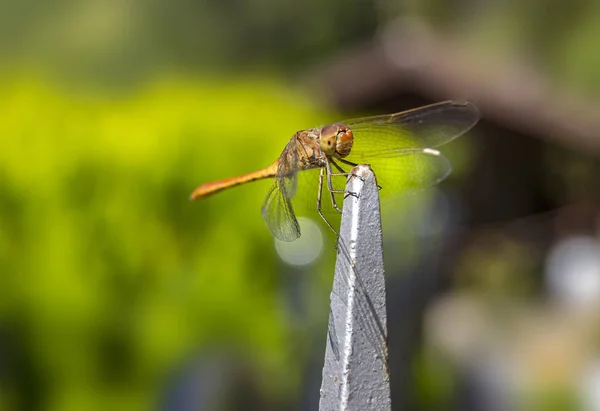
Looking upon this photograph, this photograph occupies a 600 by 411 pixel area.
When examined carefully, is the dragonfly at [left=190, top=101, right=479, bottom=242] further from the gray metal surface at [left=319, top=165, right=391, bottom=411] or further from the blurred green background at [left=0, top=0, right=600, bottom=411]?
the blurred green background at [left=0, top=0, right=600, bottom=411]

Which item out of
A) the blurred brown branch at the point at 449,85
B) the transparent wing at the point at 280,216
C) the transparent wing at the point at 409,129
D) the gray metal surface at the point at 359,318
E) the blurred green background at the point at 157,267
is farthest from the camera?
the blurred brown branch at the point at 449,85

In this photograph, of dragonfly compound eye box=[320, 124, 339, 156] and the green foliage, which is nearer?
dragonfly compound eye box=[320, 124, 339, 156]

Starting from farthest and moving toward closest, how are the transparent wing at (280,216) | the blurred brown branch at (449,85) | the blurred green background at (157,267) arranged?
the blurred brown branch at (449,85), the blurred green background at (157,267), the transparent wing at (280,216)

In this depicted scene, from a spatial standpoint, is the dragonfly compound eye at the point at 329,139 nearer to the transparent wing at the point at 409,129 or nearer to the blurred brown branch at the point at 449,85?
the transparent wing at the point at 409,129

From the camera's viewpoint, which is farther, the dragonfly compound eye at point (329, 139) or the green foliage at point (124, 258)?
the green foliage at point (124, 258)

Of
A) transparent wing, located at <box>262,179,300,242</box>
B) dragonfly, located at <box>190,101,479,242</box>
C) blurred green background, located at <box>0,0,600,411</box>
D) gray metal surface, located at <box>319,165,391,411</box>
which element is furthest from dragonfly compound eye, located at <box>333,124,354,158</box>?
blurred green background, located at <box>0,0,600,411</box>

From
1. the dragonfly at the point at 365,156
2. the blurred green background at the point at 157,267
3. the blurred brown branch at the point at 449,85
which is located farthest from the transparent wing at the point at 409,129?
the blurred brown branch at the point at 449,85

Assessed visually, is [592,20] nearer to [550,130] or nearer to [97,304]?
[550,130]
